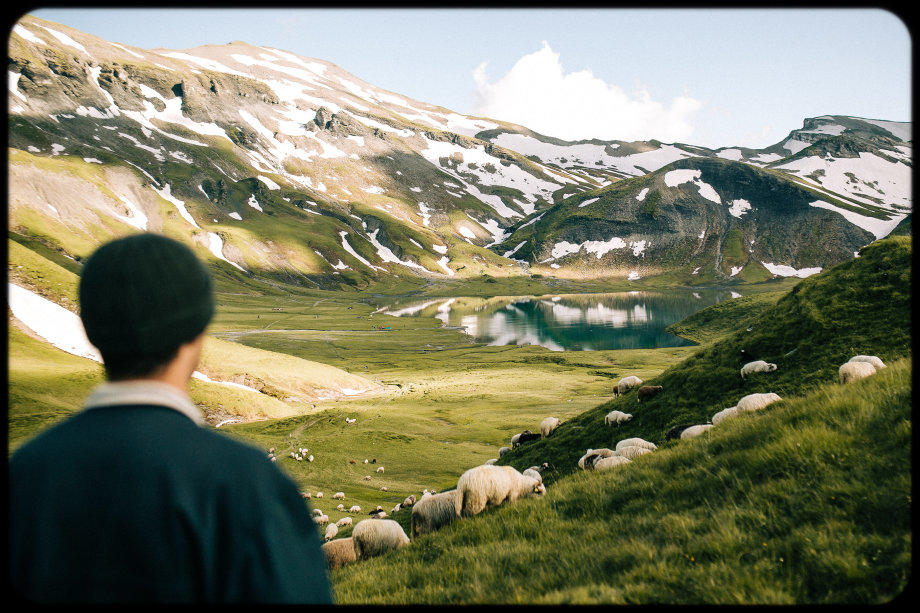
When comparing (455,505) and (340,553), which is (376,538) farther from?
(455,505)

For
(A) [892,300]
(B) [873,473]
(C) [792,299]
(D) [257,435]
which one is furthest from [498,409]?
→ (B) [873,473]

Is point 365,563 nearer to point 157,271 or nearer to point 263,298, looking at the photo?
point 157,271

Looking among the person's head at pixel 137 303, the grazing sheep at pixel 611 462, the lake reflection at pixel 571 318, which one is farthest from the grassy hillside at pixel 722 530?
the lake reflection at pixel 571 318

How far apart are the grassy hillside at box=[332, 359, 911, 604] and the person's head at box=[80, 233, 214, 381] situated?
4.35 m

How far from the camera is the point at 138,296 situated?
273cm

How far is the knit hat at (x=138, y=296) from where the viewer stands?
2.69m

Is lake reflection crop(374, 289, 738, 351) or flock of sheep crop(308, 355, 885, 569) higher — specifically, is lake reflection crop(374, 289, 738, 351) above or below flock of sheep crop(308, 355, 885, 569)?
below

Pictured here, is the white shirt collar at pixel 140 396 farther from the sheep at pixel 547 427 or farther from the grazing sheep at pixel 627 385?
the grazing sheep at pixel 627 385

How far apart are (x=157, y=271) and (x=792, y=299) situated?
22792 millimetres

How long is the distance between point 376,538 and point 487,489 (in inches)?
102

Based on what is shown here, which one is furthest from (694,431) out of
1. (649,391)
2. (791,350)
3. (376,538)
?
(376,538)

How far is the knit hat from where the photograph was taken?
269 centimetres

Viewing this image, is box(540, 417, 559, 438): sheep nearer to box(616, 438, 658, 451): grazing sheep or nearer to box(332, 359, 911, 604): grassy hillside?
box(616, 438, 658, 451): grazing sheep

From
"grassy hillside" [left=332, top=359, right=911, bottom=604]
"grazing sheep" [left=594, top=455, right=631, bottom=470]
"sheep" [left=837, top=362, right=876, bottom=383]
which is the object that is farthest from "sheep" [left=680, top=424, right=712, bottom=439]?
"sheep" [left=837, top=362, right=876, bottom=383]
